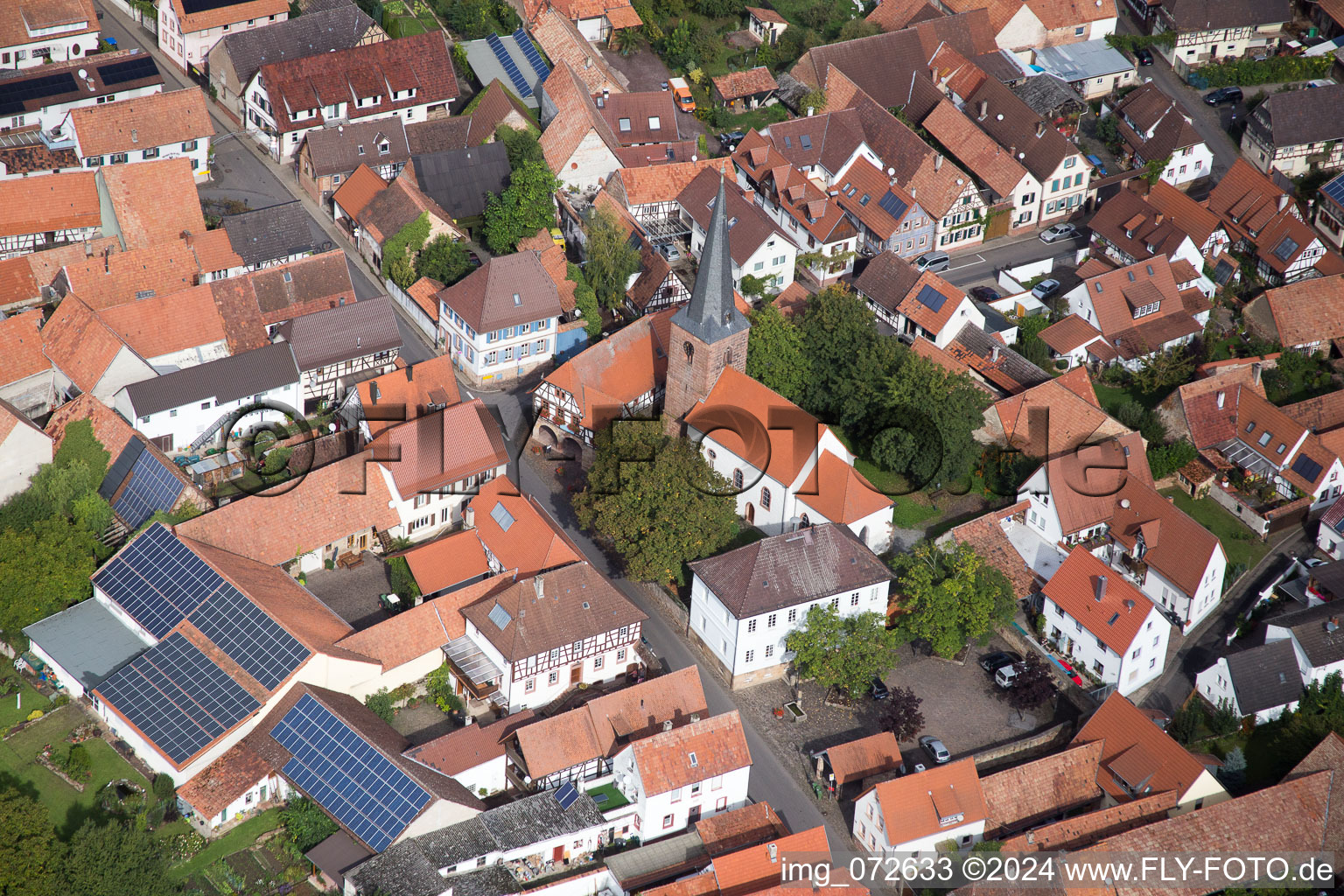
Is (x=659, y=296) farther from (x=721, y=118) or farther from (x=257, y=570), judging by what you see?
(x=257, y=570)

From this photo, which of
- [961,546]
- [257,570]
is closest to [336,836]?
[257,570]

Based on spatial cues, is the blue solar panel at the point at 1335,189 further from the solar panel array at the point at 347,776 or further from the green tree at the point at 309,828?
the green tree at the point at 309,828

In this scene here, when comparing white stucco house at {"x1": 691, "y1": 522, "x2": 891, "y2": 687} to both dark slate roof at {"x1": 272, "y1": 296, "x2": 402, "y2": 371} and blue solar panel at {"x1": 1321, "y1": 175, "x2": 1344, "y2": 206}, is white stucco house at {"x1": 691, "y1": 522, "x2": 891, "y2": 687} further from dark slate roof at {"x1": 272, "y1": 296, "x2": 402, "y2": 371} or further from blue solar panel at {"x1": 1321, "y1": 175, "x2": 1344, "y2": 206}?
blue solar panel at {"x1": 1321, "y1": 175, "x2": 1344, "y2": 206}

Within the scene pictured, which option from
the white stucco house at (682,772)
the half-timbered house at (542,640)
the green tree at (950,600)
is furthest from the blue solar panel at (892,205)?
the white stucco house at (682,772)

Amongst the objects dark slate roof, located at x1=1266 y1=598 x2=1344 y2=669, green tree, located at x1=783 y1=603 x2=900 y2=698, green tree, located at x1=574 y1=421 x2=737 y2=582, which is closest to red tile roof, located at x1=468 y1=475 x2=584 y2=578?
green tree, located at x1=574 y1=421 x2=737 y2=582

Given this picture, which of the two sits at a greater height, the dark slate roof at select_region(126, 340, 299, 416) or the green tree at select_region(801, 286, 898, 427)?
the dark slate roof at select_region(126, 340, 299, 416)

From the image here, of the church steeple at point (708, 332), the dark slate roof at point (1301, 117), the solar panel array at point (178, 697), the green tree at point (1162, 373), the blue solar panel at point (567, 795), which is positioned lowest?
the green tree at point (1162, 373)
